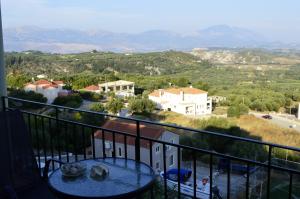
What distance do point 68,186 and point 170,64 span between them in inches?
2758

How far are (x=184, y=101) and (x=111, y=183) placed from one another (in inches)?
1426

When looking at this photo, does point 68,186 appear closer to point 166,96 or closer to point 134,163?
point 134,163

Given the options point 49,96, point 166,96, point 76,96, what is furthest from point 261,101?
point 49,96

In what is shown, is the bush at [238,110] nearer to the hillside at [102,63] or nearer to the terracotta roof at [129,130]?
the terracotta roof at [129,130]

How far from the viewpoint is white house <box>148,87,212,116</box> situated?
3738 cm

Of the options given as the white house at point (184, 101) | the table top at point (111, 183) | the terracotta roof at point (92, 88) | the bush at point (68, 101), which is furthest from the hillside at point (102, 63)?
the table top at point (111, 183)

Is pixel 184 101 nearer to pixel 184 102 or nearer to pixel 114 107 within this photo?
pixel 184 102

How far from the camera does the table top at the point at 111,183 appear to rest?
6.04 feet

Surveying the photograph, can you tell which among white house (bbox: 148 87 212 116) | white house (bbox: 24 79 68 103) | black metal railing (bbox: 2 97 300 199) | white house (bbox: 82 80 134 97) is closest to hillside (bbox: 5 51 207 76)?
white house (bbox: 82 80 134 97)

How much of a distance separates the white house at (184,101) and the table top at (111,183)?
34881 mm

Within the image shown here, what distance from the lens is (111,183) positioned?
196 cm

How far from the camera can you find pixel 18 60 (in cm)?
5481

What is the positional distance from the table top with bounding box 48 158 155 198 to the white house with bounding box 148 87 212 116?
114 feet

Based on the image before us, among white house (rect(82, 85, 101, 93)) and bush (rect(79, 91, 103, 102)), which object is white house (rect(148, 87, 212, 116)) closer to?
bush (rect(79, 91, 103, 102))
